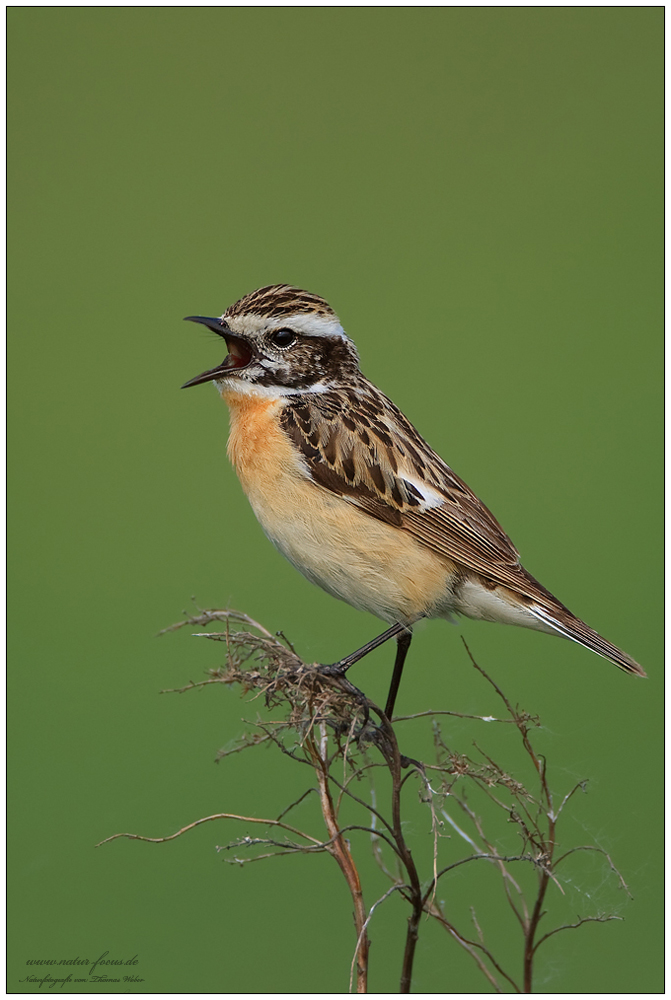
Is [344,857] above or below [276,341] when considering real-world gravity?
below

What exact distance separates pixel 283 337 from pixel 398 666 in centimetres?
151

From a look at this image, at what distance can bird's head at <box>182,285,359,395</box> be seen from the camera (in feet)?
13.1

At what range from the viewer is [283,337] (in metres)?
4.06

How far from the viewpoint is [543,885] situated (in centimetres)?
271

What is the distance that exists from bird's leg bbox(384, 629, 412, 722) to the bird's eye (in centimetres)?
136

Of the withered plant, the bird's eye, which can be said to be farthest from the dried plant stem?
the bird's eye

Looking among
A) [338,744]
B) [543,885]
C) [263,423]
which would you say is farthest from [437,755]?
[263,423]

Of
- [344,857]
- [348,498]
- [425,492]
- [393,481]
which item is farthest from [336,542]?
[344,857]

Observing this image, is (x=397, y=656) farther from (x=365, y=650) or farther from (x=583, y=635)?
(x=583, y=635)

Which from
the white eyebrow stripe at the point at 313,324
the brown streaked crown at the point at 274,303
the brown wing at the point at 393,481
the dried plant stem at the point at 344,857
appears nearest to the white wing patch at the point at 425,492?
the brown wing at the point at 393,481

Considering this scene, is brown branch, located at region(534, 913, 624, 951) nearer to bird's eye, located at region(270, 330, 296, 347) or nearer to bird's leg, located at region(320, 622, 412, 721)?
bird's leg, located at region(320, 622, 412, 721)

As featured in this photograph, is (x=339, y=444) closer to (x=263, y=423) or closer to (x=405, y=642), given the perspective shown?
(x=263, y=423)

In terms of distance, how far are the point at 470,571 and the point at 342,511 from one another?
2.10 ft

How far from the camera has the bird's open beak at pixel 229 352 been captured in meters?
3.93
